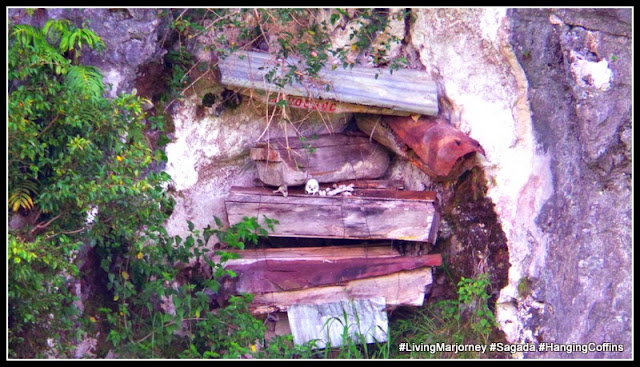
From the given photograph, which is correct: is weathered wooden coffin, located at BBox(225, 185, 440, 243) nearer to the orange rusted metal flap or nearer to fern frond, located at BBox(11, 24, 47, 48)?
the orange rusted metal flap

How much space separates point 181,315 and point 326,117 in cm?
182

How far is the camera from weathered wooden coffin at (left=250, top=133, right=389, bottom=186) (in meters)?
5.16

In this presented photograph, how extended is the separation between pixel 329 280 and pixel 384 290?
39 centimetres

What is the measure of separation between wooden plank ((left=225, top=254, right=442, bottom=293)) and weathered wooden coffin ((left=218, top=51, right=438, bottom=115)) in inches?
40.8

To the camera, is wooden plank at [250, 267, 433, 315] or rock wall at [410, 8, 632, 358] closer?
rock wall at [410, 8, 632, 358]

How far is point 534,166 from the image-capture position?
4.72m

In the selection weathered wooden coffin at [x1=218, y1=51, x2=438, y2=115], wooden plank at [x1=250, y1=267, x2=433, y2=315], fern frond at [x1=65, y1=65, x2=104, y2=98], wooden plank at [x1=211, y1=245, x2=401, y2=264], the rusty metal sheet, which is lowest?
wooden plank at [x1=250, y1=267, x2=433, y2=315]

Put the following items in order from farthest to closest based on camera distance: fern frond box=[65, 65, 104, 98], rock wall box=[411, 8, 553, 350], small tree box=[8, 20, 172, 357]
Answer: rock wall box=[411, 8, 553, 350] < fern frond box=[65, 65, 104, 98] < small tree box=[8, 20, 172, 357]

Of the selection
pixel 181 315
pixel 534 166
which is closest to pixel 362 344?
pixel 181 315

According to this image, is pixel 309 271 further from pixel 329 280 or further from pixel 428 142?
pixel 428 142

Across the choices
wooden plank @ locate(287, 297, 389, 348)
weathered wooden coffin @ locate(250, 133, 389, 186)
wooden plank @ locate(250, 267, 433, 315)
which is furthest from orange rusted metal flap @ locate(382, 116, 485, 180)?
wooden plank @ locate(287, 297, 389, 348)

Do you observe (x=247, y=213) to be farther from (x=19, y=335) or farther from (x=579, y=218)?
(x=579, y=218)

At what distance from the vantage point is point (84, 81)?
13.4 feet

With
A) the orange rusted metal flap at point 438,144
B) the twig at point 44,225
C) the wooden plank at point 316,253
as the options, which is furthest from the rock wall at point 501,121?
the twig at point 44,225
